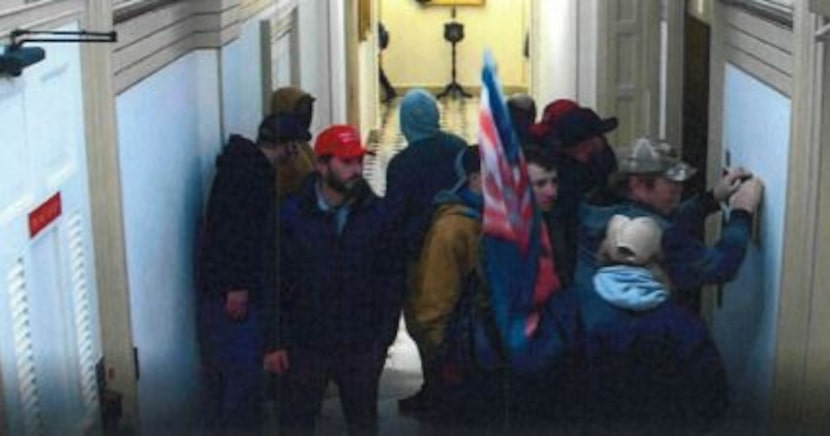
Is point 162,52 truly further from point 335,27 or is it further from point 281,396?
point 335,27

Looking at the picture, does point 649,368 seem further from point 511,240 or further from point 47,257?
point 47,257

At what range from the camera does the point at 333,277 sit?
3.23 meters

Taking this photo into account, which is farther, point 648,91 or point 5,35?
point 648,91

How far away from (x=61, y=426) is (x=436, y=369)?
972mm

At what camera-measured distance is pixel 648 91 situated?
538 centimetres

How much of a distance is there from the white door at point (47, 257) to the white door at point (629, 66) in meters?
3.08

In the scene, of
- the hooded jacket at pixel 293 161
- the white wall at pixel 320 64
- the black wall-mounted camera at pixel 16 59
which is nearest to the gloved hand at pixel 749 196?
the hooded jacket at pixel 293 161

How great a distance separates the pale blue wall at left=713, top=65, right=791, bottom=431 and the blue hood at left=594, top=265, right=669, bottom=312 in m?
0.26

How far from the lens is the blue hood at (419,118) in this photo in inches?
152

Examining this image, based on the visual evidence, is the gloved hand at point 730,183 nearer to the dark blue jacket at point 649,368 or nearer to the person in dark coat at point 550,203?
the person in dark coat at point 550,203

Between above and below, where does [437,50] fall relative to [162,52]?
below

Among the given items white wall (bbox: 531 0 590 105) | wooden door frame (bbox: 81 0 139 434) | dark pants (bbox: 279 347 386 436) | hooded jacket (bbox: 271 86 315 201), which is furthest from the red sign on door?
white wall (bbox: 531 0 590 105)

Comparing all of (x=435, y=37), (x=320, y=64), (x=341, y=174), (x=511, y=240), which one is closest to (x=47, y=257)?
(x=511, y=240)

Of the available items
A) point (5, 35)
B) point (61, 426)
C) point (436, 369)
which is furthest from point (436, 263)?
point (5, 35)
